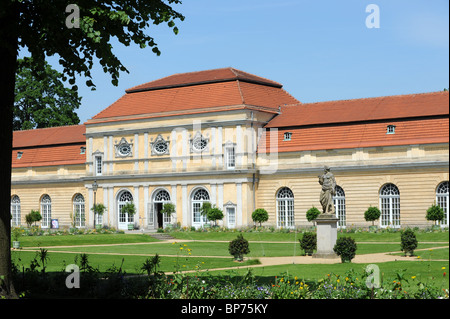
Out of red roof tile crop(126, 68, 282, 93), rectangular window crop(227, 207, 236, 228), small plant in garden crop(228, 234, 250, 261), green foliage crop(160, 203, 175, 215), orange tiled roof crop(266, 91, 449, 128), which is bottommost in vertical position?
small plant in garden crop(228, 234, 250, 261)

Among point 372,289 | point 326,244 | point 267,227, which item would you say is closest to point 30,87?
point 267,227

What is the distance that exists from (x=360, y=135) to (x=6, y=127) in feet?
110

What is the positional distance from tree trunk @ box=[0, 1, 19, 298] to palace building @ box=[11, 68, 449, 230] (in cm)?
3084

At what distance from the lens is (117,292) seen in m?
14.1

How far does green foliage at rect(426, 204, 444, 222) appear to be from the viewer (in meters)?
41.6

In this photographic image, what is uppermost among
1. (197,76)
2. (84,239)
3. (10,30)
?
(197,76)

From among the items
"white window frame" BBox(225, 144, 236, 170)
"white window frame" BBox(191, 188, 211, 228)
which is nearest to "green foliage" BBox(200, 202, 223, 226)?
"white window frame" BBox(191, 188, 211, 228)

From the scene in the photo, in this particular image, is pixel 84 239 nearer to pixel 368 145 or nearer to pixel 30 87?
pixel 368 145

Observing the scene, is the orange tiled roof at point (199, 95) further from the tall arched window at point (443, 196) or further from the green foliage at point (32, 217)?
the tall arched window at point (443, 196)

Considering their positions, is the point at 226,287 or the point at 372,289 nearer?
the point at 372,289

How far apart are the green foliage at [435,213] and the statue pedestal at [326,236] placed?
17.5m

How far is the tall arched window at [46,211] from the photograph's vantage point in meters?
59.5

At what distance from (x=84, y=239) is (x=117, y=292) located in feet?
84.6

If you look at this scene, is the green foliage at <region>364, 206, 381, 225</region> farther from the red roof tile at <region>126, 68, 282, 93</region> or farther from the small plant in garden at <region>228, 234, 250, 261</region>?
the small plant in garden at <region>228, 234, 250, 261</region>
